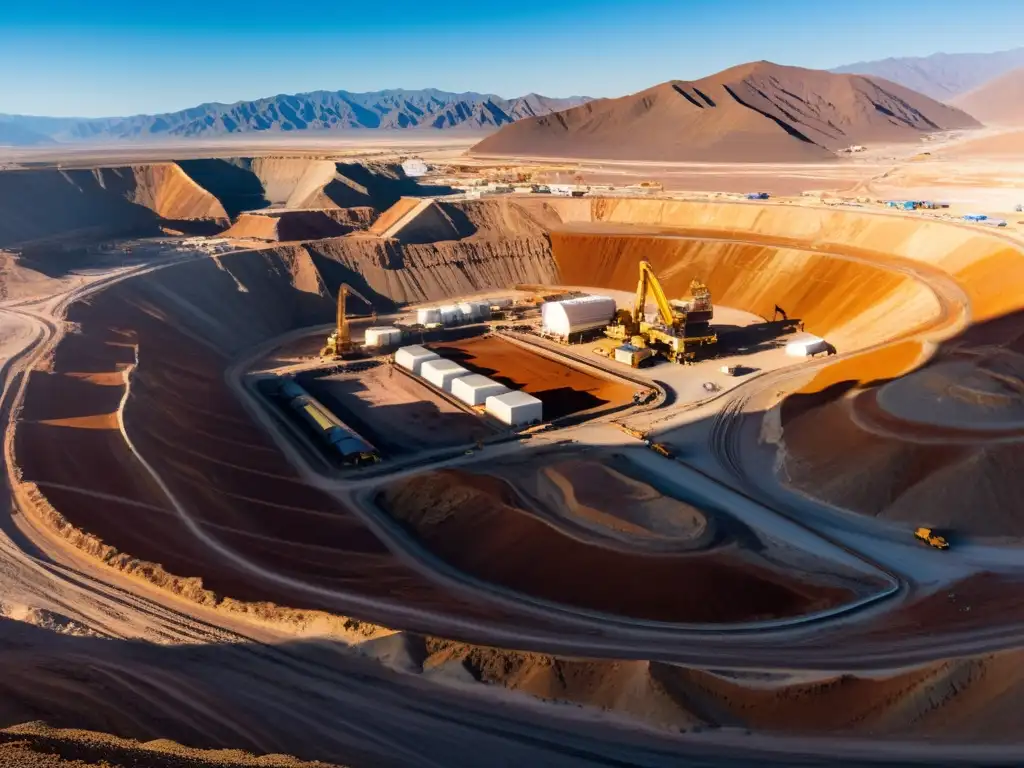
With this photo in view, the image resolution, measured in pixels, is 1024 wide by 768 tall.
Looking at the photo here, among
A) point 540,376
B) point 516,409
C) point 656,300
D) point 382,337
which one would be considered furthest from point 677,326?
point 382,337

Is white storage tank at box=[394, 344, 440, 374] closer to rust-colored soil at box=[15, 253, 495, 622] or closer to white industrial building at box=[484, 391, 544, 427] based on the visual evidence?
white industrial building at box=[484, 391, 544, 427]

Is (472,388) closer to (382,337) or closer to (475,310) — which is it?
(382,337)

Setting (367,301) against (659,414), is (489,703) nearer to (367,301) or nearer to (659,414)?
(659,414)

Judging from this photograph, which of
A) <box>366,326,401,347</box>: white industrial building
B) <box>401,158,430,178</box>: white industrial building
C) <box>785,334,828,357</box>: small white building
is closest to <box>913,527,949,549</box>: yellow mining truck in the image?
<box>785,334,828,357</box>: small white building

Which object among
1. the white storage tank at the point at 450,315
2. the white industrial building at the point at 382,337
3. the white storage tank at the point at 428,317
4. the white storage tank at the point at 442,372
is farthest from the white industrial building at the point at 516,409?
the white storage tank at the point at 450,315

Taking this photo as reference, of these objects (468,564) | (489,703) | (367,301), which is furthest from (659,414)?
(367,301)
